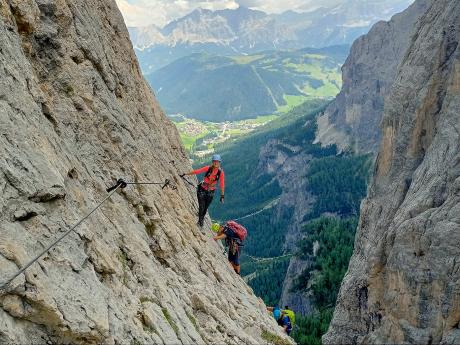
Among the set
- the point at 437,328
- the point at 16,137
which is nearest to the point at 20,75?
the point at 16,137

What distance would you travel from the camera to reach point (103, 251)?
10.6m

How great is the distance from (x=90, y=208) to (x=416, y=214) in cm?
2350

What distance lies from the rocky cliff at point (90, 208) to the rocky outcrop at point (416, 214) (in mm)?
12078

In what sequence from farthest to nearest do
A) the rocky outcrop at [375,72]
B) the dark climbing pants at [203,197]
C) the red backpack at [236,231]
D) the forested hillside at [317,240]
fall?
the rocky outcrop at [375,72], the forested hillside at [317,240], the red backpack at [236,231], the dark climbing pants at [203,197]

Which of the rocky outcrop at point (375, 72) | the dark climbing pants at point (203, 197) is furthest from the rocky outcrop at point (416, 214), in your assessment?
the rocky outcrop at point (375, 72)

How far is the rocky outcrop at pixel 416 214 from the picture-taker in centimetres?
2509

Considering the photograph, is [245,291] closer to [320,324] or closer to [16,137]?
[16,137]

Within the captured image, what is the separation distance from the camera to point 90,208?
11086 millimetres

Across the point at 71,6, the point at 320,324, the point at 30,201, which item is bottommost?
the point at 320,324

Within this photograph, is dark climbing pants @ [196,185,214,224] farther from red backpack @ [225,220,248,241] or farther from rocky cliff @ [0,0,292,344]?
red backpack @ [225,220,248,241]

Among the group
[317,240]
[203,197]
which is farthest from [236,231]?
[317,240]

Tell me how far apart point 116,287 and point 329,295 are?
79.4 metres

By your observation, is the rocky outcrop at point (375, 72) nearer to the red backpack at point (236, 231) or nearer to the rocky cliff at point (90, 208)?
the red backpack at point (236, 231)

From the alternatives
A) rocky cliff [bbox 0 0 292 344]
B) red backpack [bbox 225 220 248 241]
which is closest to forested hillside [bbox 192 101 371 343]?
red backpack [bbox 225 220 248 241]
